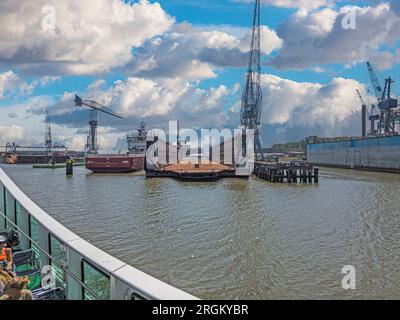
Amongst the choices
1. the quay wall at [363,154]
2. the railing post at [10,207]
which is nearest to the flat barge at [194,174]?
the quay wall at [363,154]

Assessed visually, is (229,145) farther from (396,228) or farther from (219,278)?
(219,278)

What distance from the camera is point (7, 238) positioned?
8453mm

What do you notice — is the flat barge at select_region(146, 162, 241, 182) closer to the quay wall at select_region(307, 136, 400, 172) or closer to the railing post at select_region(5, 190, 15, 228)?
the quay wall at select_region(307, 136, 400, 172)

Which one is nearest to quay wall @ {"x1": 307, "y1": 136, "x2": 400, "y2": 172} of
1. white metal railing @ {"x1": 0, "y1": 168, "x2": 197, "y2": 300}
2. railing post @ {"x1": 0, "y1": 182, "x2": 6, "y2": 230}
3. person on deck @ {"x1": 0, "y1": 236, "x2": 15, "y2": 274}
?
→ railing post @ {"x1": 0, "y1": 182, "x2": 6, "y2": 230}

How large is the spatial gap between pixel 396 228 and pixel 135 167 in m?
52.3

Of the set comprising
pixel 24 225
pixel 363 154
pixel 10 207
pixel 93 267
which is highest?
pixel 363 154


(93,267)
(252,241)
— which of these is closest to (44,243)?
(93,267)

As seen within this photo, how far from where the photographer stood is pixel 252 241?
51.2 ft

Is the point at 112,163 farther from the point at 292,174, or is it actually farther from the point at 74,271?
the point at 74,271

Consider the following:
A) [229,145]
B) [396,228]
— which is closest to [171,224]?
[396,228]

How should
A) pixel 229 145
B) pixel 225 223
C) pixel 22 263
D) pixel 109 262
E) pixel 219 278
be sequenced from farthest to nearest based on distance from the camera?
pixel 229 145, pixel 225 223, pixel 219 278, pixel 22 263, pixel 109 262

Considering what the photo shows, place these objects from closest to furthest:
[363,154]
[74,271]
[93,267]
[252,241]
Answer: [93,267] → [74,271] → [252,241] → [363,154]

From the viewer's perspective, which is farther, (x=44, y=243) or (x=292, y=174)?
(x=292, y=174)
